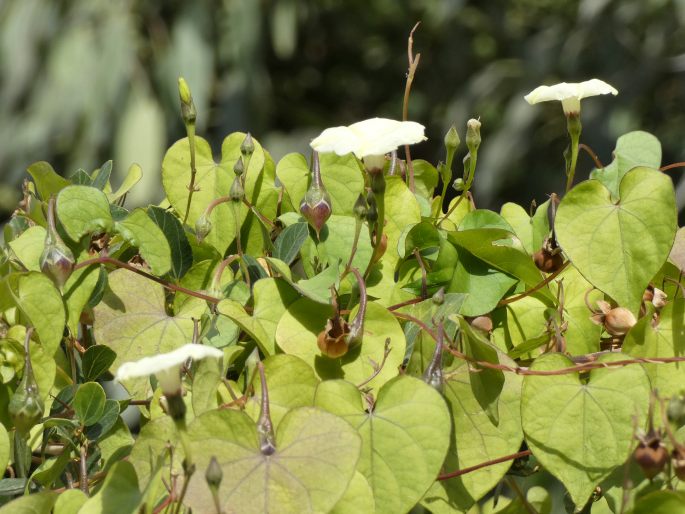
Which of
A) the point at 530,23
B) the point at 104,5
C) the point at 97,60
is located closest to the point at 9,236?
the point at 97,60

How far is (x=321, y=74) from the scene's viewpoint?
573cm

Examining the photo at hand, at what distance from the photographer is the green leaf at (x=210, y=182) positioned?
69 cm

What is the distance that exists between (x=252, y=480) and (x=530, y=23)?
5.47 metres

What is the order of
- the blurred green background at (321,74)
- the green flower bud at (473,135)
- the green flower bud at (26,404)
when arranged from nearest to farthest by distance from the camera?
the green flower bud at (26,404), the green flower bud at (473,135), the blurred green background at (321,74)

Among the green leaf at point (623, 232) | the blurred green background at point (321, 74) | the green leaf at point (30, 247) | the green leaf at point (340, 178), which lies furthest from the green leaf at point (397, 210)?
the blurred green background at point (321, 74)

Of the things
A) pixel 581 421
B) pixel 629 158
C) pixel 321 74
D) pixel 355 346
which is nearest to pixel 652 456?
pixel 581 421

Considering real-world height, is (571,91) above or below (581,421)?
above

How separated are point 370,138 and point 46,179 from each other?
304 mm

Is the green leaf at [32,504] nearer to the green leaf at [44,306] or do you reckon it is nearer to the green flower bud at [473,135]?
the green leaf at [44,306]

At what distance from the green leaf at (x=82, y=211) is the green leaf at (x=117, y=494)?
7.0 inches

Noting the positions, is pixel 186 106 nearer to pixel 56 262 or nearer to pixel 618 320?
pixel 56 262

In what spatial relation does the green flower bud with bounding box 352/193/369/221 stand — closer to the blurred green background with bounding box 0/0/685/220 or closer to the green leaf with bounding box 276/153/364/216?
the green leaf with bounding box 276/153/364/216

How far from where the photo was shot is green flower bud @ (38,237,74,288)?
574 millimetres

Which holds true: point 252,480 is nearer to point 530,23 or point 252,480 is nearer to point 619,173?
point 619,173
